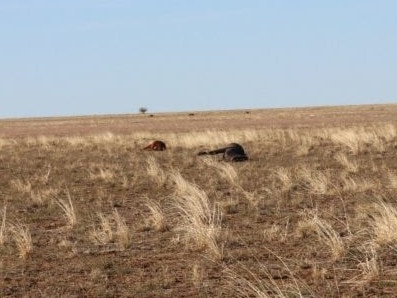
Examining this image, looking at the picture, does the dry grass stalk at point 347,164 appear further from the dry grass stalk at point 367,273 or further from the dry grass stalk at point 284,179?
the dry grass stalk at point 367,273

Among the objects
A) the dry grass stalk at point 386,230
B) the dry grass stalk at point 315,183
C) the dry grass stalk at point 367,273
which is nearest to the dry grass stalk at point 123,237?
the dry grass stalk at point 386,230

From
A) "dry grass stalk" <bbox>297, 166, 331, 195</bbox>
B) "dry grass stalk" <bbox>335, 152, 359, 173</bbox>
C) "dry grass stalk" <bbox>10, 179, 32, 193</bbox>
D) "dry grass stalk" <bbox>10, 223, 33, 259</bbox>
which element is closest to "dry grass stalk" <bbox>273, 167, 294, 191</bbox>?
"dry grass stalk" <bbox>297, 166, 331, 195</bbox>

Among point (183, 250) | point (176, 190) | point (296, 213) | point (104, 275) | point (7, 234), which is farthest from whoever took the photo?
point (176, 190)

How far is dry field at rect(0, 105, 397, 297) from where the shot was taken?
7688mm

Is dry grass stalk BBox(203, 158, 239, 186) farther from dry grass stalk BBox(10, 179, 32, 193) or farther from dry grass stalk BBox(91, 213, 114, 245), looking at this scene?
dry grass stalk BBox(91, 213, 114, 245)

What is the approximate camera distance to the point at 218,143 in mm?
31547

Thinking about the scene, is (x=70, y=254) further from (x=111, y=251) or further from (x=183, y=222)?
(x=183, y=222)

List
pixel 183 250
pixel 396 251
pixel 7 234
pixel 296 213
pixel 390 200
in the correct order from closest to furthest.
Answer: pixel 396 251
pixel 183 250
pixel 7 234
pixel 296 213
pixel 390 200

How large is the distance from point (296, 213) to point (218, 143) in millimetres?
19179

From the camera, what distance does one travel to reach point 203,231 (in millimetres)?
9672

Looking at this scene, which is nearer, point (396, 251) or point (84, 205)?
point (396, 251)

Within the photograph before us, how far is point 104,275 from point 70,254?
134 centimetres

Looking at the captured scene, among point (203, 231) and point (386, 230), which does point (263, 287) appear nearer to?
point (203, 231)

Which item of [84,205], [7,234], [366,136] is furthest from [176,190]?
[366,136]
